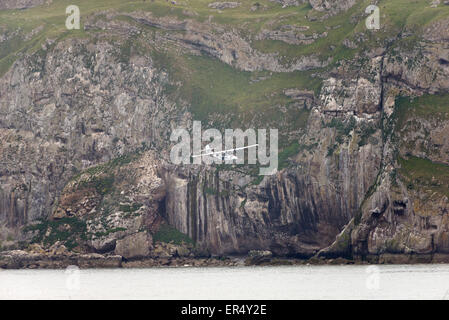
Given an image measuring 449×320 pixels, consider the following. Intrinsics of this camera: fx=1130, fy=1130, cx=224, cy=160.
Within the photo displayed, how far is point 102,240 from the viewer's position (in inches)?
7131

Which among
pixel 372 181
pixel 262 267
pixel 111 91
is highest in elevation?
pixel 111 91

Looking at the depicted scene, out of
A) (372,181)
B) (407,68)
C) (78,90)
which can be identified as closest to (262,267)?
(372,181)

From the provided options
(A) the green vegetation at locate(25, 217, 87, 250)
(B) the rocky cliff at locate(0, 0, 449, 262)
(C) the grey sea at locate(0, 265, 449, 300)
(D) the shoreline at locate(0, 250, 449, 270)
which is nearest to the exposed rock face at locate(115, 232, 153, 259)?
(B) the rocky cliff at locate(0, 0, 449, 262)

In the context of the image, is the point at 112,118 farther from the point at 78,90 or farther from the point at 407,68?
the point at 407,68

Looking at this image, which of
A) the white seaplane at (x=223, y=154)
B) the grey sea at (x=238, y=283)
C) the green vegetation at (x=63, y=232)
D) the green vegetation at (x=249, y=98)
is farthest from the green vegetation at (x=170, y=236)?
the green vegetation at (x=249, y=98)

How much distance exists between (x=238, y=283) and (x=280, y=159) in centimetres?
3902

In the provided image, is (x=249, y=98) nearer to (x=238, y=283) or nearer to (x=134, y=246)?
(x=134, y=246)

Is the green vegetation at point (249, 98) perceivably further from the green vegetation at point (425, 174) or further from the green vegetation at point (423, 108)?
the green vegetation at point (425, 174)

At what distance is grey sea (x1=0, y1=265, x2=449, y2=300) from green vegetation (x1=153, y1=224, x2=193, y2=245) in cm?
954

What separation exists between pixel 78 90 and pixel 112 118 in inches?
339

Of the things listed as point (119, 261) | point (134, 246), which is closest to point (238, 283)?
point (119, 261)

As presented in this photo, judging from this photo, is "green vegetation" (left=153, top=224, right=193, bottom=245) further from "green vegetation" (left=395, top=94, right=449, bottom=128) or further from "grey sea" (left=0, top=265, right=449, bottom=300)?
"green vegetation" (left=395, top=94, right=449, bottom=128)

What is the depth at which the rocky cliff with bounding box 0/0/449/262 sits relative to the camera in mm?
165250

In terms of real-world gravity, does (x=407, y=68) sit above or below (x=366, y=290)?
above
